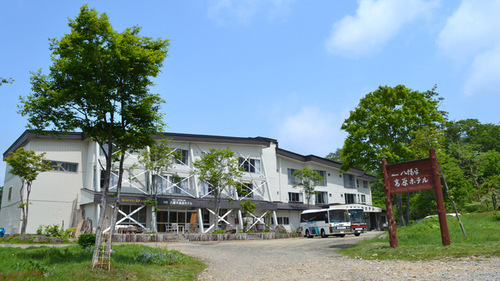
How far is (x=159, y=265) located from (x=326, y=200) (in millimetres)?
34988

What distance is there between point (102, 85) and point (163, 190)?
2390 cm

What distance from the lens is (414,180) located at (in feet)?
42.6

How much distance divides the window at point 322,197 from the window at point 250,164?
9.31 m

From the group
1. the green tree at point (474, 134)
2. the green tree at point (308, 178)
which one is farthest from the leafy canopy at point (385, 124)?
the green tree at point (474, 134)

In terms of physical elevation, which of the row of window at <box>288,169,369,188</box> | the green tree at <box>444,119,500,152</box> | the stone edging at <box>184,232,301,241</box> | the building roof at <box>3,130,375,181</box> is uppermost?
the green tree at <box>444,119,500,152</box>

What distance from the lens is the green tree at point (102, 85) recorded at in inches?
366

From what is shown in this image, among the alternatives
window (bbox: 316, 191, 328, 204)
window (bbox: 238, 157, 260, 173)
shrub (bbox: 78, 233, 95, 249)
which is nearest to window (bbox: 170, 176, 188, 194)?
window (bbox: 238, 157, 260, 173)

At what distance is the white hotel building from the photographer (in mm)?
29703

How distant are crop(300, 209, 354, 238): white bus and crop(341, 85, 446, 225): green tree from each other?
745cm

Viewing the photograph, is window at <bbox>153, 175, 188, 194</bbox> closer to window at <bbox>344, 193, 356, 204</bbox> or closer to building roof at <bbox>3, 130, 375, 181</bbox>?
building roof at <bbox>3, 130, 375, 181</bbox>

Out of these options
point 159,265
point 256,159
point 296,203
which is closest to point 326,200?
point 296,203

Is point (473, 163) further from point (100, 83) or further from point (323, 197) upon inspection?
point (100, 83)

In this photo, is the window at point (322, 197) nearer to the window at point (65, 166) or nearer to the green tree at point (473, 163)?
the green tree at point (473, 163)

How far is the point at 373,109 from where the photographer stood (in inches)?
851
